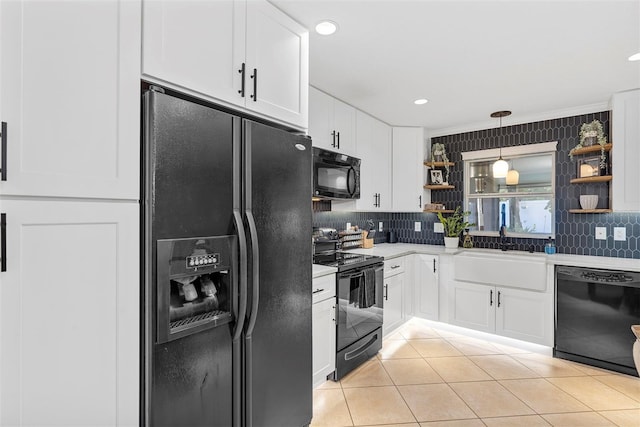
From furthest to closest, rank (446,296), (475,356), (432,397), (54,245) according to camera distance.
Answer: (446,296)
(475,356)
(432,397)
(54,245)

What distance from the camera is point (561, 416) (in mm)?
2141

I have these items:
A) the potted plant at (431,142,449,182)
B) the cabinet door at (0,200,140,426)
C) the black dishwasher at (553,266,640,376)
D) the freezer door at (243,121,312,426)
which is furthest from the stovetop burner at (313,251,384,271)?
the potted plant at (431,142,449,182)

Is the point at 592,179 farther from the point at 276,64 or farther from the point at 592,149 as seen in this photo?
the point at 276,64

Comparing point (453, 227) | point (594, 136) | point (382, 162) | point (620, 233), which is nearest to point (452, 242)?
point (453, 227)

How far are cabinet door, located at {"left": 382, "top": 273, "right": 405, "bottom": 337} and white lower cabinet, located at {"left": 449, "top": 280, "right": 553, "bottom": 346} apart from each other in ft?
1.95

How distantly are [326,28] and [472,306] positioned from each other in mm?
3038

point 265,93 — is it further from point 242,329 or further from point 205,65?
point 242,329

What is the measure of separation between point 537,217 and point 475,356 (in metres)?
1.74

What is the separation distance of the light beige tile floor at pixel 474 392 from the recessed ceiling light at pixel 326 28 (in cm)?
245

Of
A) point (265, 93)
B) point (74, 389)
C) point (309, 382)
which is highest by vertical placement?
point (265, 93)

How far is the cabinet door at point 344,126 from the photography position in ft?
10.1

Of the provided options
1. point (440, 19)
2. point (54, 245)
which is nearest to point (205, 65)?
point (54, 245)

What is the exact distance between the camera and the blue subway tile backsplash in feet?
10.4

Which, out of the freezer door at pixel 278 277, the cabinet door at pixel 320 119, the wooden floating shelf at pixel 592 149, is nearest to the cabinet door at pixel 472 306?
the wooden floating shelf at pixel 592 149
